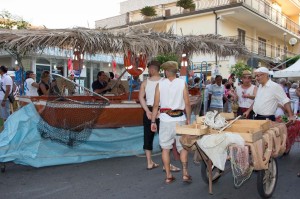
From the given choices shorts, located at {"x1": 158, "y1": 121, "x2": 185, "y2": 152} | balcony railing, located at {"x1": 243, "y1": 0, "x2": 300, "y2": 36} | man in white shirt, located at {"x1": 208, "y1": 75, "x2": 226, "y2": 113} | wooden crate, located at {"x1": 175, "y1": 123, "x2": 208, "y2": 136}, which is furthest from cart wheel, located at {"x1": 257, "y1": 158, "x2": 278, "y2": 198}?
balcony railing, located at {"x1": 243, "y1": 0, "x2": 300, "y2": 36}

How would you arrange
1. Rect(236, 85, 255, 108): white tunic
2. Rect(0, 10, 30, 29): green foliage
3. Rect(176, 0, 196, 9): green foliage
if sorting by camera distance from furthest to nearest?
Rect(176, 0, 196, 9): green foliage, Rect(0, 10, 30, 29): green foliage, Rect(236, 85, 255, 108): white tunic

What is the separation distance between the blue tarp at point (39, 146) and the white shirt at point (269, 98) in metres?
2.83

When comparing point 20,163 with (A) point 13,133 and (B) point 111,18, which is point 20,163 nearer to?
(A) point 13,133

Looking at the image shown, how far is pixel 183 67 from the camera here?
31.5 ft

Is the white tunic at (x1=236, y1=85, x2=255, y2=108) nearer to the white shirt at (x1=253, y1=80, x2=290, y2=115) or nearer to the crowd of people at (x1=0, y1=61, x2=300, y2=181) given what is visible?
the crowd of people at (x1=0, y1=61, x2=300, y2=181)

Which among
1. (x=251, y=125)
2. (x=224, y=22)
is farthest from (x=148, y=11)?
(x=251, y=125)

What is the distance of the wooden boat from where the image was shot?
5.90m

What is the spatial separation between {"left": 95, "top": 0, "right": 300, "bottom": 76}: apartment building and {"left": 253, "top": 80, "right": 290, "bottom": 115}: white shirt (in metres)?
13.5

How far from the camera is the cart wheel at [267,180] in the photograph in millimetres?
4054

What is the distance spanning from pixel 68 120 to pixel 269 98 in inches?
137

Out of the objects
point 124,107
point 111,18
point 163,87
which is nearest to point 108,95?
point 124,107

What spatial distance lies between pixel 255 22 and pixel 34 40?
22860 millimetres

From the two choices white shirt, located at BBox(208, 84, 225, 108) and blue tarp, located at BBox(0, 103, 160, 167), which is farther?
white shirt, located at BBox(208, 84, 225, 108)

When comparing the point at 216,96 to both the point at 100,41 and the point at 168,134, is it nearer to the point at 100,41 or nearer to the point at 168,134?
the point at 100,41
